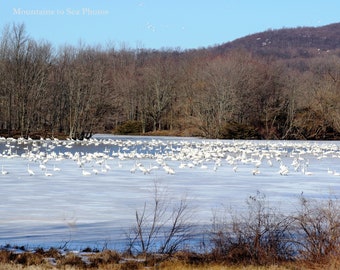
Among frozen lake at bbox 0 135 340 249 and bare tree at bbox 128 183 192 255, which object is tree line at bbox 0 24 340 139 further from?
bare tree at bbox 128 183 192 255

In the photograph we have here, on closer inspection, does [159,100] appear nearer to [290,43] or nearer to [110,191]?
[110,191]

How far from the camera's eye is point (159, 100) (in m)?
67.8

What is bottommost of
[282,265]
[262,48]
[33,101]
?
[282,265]

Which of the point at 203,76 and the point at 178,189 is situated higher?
the point at 203,76

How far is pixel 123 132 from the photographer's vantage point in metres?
63.3

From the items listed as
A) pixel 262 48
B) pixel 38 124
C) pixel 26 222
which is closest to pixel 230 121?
pixel 38 124

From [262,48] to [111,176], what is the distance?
467 ft

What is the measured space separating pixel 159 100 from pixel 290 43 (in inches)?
4171

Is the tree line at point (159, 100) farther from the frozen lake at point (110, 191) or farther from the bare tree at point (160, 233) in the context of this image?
the bare tree at point (160, 233)

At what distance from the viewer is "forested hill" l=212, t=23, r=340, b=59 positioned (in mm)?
151000

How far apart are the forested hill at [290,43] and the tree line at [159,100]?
244ft

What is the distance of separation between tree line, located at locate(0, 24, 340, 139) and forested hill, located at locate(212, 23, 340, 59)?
244 feet

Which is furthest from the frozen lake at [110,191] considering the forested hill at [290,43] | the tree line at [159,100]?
the forested hill at [290,43]

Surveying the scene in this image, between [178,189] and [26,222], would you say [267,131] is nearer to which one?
[178,189]
